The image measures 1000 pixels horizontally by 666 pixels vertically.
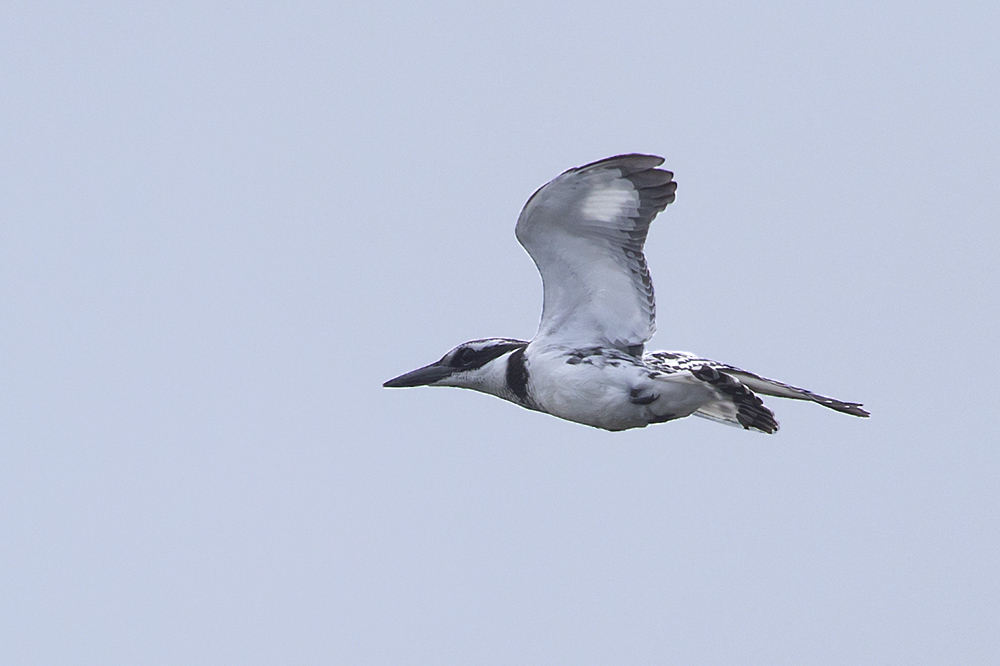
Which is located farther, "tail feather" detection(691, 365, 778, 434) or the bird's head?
the bird's head

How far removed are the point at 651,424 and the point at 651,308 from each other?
1120mm

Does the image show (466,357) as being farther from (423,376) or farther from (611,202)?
(611,202)

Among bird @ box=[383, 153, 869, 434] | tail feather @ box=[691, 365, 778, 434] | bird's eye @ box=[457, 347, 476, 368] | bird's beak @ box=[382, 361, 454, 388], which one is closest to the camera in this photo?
tail feather @ box=[691, 365, 778, 434]

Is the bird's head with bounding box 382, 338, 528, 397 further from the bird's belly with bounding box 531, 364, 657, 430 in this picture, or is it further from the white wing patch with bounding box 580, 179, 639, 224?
the white wing patch with bounding box 580, 179, 639, 224

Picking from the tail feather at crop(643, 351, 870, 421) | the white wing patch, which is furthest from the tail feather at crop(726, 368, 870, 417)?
the white wing patch

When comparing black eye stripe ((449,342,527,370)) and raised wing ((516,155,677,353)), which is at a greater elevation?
raised wing ((516,155,677,353))

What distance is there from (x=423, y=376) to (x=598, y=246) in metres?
2.66

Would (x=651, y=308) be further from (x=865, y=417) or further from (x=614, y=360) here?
(x=865, y=417)

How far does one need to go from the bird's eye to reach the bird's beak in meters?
0.15

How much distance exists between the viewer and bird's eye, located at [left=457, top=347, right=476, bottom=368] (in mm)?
15430

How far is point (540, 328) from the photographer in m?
14.7

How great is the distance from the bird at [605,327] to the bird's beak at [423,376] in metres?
0.80

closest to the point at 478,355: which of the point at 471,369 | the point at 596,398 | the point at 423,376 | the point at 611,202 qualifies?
the point at 471,369

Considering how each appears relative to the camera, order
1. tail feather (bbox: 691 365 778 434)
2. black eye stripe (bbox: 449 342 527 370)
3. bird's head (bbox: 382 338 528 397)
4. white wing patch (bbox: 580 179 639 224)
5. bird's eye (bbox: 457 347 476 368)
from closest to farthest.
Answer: tail feather (bbox: 691 365 778 434)
white wing patch (bbox: 580 179 639 224)
bird's head (bbox: 382 338 528 397)
black eye stripe (bbox: 449 342 527 370)
bird's eye (bbox: 457 347 476 368)
